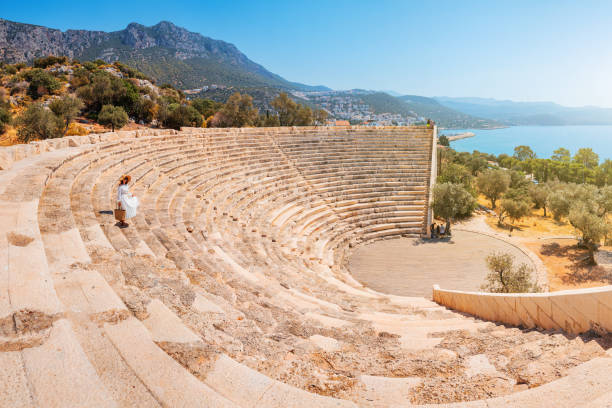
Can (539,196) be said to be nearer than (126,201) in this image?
No

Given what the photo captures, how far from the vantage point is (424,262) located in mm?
13336

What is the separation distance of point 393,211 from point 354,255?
15.3 ft

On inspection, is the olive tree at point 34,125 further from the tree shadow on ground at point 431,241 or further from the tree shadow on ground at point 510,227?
the tree shadow on ground at point 510,227

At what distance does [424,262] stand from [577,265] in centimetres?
668

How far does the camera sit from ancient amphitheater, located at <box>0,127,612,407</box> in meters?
2.13

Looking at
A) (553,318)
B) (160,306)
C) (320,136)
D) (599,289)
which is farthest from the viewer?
(320,136)

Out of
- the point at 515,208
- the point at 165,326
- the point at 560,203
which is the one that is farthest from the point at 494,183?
the point at 165,326

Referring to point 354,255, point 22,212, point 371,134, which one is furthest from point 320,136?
point 22,212

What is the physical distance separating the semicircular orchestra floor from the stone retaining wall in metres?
5.35

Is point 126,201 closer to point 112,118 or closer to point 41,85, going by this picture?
point 112,118

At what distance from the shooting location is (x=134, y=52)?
103 meters

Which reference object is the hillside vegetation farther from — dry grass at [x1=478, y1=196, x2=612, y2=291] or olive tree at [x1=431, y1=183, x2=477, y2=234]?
dry grass at [x1=478, y1=196, x2=612, y2=291]

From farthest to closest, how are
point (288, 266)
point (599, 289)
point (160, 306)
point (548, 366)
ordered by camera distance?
1. point (288, 266)
2. point (599, 289)
3. point (160, 306)
4. point (548, 366)

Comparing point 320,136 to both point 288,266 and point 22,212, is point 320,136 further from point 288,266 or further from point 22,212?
point 22,212
